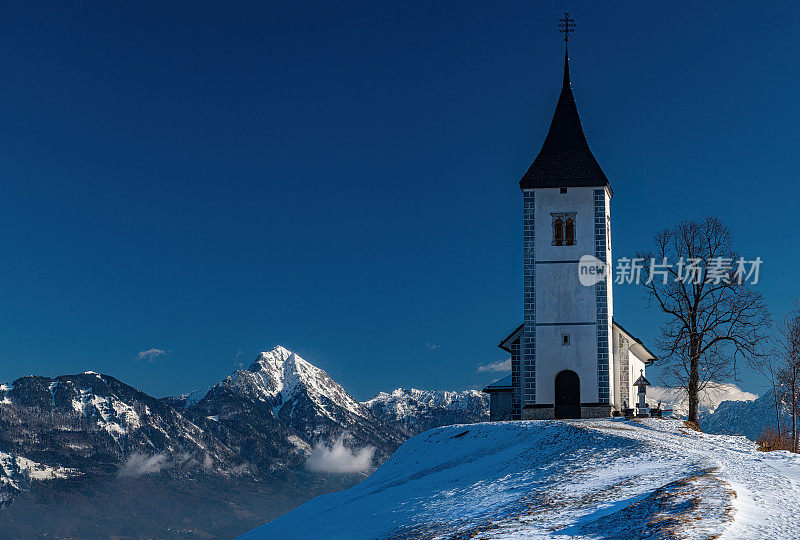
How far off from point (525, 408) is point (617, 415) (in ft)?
17.4

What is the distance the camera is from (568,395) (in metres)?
50.8

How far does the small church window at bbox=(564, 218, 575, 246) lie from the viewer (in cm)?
5162

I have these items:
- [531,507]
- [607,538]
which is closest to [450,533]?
[531,507]

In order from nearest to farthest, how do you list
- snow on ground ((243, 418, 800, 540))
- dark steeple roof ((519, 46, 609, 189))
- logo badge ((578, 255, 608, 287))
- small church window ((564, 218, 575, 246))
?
snow on ground ((243, 418, 800, 540))
logo badge ((578, 255, 608, 287))
small church window ((564, 218, 575, 246))
dark steeple roof ((519, 46, 609, 189))

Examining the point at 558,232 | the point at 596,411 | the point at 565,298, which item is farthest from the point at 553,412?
the point at 558,232

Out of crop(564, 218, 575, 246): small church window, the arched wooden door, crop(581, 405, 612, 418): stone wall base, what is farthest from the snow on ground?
crop(564, 218, 575, 246): small church window

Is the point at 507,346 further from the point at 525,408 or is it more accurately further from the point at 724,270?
the point at 724,270

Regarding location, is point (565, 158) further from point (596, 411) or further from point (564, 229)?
point (596, 411)

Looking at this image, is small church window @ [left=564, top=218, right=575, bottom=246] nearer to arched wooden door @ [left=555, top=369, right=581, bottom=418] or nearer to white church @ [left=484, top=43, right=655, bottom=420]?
white church @ [left=484, top=43, right=655, bottom=420]

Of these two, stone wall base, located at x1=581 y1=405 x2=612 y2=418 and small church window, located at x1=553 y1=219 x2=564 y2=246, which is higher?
small church window, located at x1=553 y1=219 x2=564 y2=246

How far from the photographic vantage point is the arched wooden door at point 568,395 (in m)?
50.3

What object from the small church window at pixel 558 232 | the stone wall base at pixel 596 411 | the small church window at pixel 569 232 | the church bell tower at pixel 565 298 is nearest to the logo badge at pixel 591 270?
the church bell tower at pixel 565 298

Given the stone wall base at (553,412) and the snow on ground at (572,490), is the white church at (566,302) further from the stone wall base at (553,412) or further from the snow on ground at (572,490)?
the snow on ground at (572,490)

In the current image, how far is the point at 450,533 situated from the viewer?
68.4 ft
